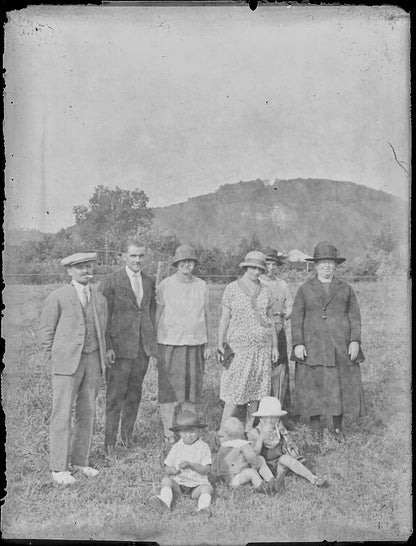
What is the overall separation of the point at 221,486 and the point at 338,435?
1325mm

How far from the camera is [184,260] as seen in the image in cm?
750

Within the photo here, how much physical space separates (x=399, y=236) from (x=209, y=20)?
2902mm

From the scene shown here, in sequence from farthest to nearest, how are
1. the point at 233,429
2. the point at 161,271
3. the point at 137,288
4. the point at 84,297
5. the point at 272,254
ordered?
1. the point at 272,254
2. the point at 161,271
3. the point at 137,288
4. the point at 233,429
5. the point at 84,297

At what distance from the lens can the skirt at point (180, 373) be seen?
7.48 m

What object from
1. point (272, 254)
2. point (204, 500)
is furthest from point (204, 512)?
point (272, 254)

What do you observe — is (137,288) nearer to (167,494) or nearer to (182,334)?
(182,334)

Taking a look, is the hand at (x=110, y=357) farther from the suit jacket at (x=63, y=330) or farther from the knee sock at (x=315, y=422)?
the knee sock at (x=315, y=422)

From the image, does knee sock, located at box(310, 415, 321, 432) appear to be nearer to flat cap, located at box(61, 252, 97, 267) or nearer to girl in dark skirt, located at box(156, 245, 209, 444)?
girl in dark skirt, located at box(156, 245, 209, 444)

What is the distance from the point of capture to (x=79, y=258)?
730cm

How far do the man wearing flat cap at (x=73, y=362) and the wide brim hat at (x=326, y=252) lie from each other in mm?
2170

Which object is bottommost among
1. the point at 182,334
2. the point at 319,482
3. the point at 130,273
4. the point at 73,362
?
the point at 319,482

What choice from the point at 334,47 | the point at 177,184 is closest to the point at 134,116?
the point at 177,184

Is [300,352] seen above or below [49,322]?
below

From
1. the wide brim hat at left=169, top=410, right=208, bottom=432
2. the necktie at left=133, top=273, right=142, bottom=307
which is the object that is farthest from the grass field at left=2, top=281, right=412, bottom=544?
the necktie at left=133, top=273, right=142, bottom=307
